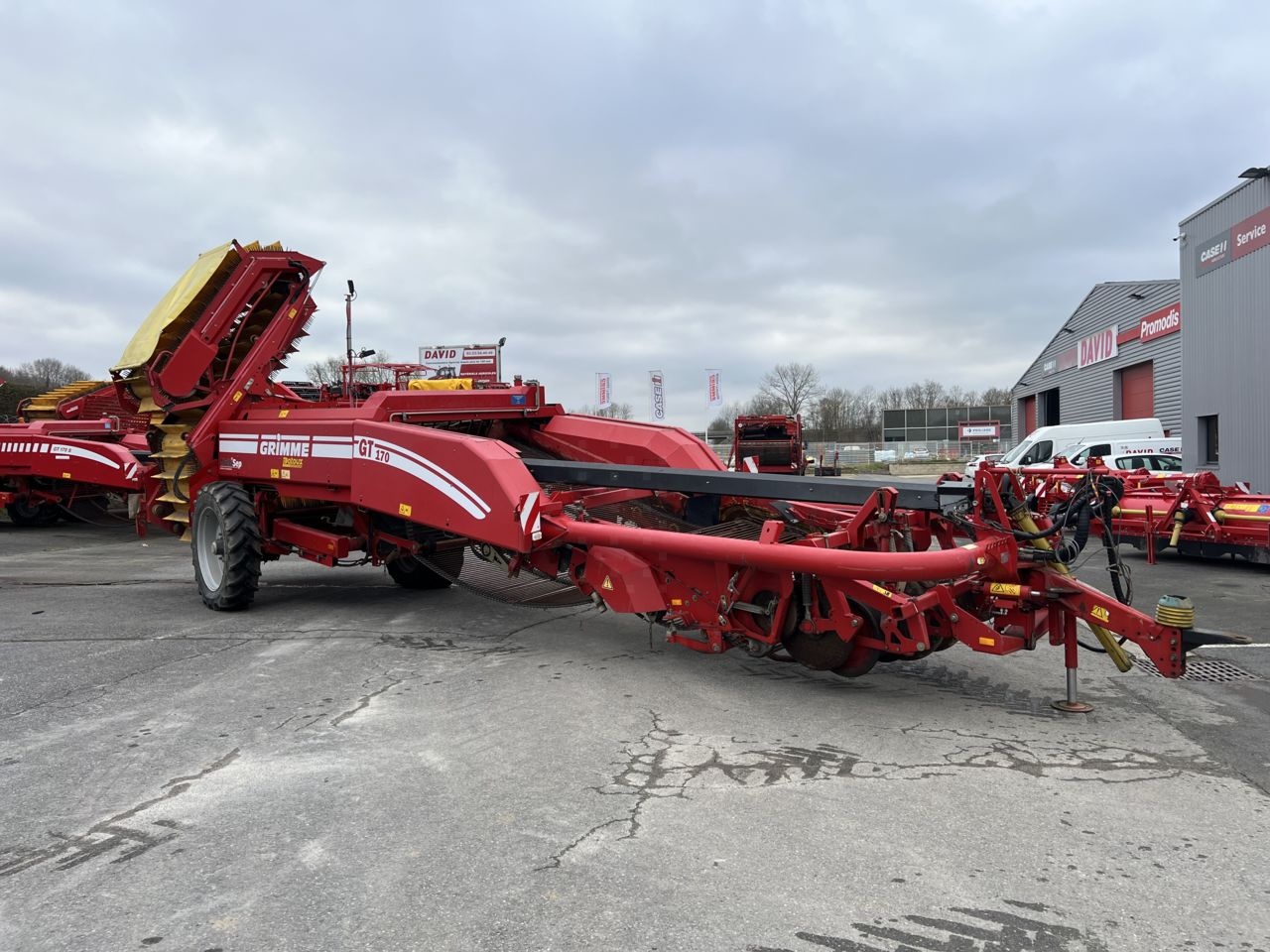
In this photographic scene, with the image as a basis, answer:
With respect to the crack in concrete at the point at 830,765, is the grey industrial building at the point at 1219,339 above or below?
above

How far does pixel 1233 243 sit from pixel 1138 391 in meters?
10.8

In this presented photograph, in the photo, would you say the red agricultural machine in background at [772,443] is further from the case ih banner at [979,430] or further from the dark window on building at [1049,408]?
the case ih banner at [979,430]

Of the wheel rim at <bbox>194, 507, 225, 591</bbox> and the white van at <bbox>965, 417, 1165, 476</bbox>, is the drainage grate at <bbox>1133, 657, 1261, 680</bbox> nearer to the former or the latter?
the wheel rim at <bbox>194, 507, 225, 591</bbox>

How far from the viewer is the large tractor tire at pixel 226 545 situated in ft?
24.9

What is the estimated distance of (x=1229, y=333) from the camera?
18.6m

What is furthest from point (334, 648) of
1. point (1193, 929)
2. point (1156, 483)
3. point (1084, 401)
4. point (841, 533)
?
point (1084, 401)

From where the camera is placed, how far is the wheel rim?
8.10m

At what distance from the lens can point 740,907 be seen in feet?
9.16

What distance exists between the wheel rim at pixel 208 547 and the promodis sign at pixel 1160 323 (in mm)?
25535

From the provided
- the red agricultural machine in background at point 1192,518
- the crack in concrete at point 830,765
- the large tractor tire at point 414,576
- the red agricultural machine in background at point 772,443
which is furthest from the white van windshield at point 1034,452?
the crack in concrete at point 830,765

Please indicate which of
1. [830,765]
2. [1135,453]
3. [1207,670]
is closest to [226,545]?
[830,765]

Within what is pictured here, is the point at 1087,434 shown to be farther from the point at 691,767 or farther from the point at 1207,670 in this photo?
the point at 691,767

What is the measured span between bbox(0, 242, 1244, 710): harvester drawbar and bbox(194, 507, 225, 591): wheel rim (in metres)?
0.02

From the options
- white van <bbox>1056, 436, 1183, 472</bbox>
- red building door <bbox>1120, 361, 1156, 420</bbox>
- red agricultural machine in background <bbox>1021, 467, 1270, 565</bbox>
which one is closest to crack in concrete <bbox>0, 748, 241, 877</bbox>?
red agricultural machine in background <bbox>1021, 467, 1270, 565</bbox>
